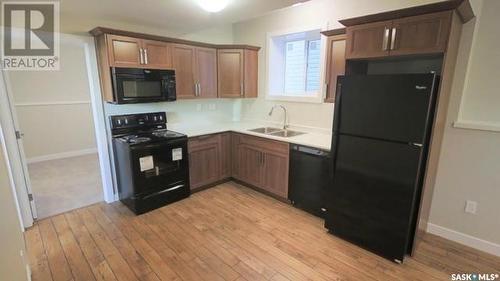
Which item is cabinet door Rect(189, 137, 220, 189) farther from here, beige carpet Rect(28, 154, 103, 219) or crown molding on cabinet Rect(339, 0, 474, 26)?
crown molding on cabinet Rect(339, 0, 474, 26)

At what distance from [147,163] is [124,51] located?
138 centimetres

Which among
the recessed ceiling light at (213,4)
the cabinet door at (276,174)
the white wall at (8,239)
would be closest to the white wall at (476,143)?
the cabinet door at (276,174)

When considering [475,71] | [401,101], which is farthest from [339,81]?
[475,71]

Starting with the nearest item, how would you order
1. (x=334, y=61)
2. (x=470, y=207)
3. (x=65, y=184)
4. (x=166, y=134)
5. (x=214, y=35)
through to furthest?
1. (x=470, y=207)
2. (x=334, y=61)
3. (x=166, y=134)
4. (x=65, y=184)
5. (x=214, y=35)

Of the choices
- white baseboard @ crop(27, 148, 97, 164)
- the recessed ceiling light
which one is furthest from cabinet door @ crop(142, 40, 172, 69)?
white baseboard @ crop(27, 148, 97, 164)

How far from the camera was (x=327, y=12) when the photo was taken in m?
3.15

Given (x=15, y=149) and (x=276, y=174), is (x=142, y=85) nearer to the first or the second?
(x=15, y=149)

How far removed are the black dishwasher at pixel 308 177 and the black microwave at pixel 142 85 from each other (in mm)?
1865

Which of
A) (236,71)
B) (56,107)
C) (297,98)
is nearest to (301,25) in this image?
(297,98)

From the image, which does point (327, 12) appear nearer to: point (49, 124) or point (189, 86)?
point (189, 86)

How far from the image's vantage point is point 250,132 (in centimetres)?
360

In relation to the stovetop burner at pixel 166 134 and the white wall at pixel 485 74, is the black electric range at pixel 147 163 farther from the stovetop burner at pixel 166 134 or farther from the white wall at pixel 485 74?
the white wall at pixel 485 74

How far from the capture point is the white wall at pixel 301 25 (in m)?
2.86

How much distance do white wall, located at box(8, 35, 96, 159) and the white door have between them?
2.75m
